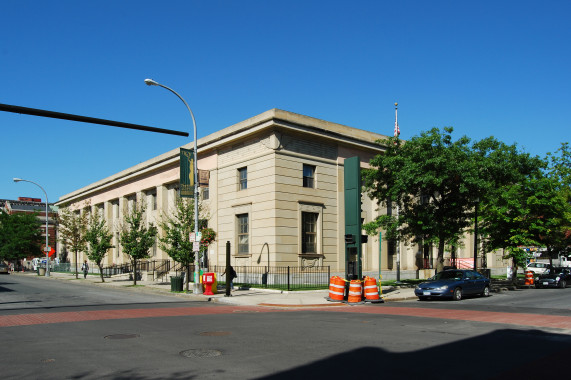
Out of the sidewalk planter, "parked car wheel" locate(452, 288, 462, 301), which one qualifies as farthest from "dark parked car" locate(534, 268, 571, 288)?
the sidewalk planter

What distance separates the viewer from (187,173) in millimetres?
26516

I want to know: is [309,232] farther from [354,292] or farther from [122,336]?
[122,336]

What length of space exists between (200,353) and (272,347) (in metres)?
1.53

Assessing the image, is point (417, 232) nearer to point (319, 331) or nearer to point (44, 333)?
point (319, 331)

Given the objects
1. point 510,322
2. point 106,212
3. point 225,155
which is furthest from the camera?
point 106,212

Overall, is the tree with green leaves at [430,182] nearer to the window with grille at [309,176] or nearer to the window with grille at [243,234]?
the window with grille at [309,176]

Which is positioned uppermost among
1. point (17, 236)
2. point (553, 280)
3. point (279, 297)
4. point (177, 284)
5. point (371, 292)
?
point (17, 236)

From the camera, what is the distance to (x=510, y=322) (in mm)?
14477

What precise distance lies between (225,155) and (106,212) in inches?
Result: 1040

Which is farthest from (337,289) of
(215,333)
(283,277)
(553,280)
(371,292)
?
(553,280)

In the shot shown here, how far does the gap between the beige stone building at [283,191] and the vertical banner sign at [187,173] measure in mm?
6226

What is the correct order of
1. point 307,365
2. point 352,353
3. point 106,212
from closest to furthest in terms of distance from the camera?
1. point 307,365
2. point 352,353
3. point 106,212

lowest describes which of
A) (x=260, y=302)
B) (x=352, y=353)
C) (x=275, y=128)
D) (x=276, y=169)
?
(x=260, y=302)

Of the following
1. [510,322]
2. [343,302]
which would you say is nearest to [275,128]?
[343,302]
